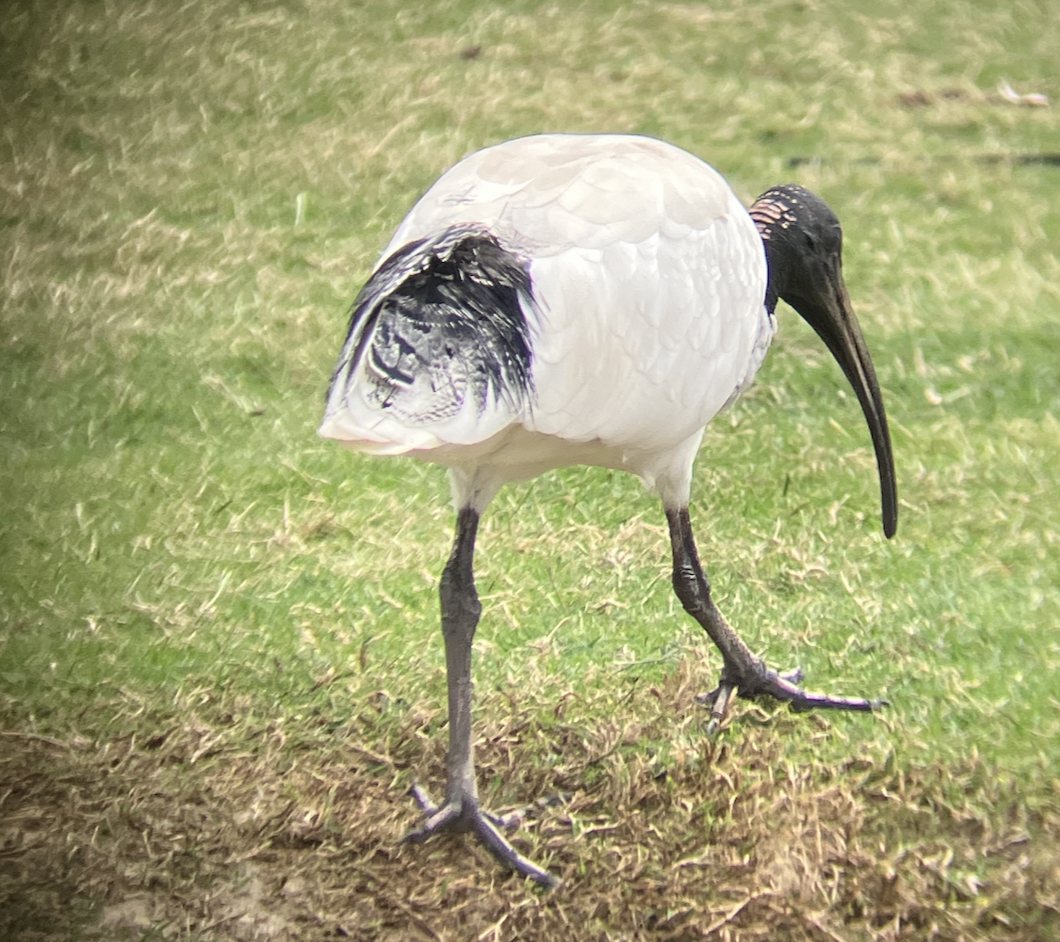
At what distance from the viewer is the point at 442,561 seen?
12.6 ft

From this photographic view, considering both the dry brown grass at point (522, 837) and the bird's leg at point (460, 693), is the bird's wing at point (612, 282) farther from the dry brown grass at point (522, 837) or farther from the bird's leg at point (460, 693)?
the dry brown grass at point (522, 837)

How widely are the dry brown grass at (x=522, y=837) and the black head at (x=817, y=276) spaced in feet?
2.56

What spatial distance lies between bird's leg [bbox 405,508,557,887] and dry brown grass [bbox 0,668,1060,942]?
0.16 ft

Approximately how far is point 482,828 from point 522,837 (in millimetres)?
103

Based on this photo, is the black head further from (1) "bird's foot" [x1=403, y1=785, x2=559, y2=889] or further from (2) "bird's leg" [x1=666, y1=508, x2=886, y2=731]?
(1) "bird's foot" [x1=403, y1=785, x2=559, y2=889]

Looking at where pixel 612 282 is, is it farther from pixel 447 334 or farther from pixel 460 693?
pixel 460 693

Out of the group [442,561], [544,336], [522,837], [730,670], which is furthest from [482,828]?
[442,561]

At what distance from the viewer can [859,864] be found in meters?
2.71

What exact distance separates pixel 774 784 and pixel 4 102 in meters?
5.53

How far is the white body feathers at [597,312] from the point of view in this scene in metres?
2.36

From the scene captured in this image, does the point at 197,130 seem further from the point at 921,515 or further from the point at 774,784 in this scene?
the point at 774,784

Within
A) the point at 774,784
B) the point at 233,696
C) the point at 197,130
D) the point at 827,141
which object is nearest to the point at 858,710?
the point at 774,784

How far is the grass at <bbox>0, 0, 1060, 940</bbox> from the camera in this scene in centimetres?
271

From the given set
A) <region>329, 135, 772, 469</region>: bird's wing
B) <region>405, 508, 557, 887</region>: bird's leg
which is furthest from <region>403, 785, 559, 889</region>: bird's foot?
<region>329, 135, 772, 469</region>: bird's wing
